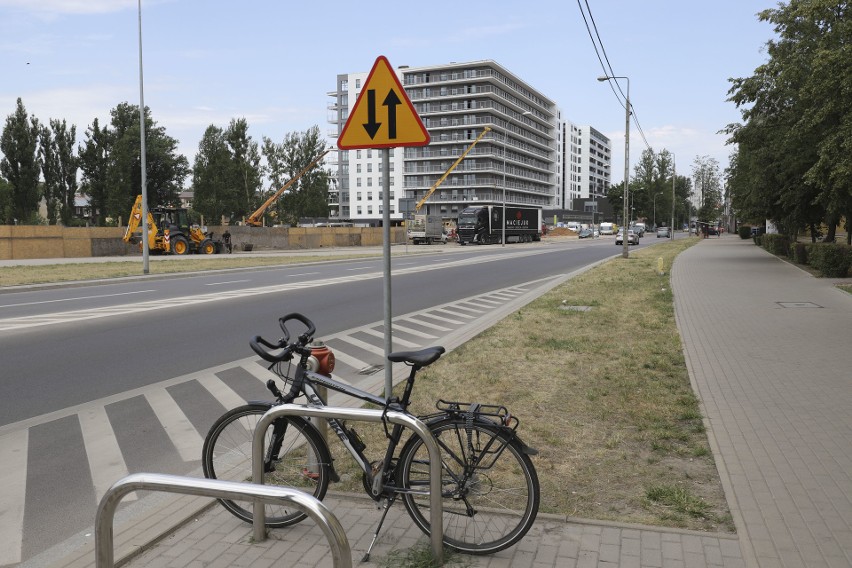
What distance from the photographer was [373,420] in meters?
3.39

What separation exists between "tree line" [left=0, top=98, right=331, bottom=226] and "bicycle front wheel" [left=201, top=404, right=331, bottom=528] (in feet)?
219

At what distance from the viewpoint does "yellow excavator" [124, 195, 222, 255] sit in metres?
35.7

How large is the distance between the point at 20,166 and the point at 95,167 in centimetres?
1012

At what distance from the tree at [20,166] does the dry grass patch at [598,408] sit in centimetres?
6713

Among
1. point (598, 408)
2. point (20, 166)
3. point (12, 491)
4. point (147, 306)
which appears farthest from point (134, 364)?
point (20, 166)

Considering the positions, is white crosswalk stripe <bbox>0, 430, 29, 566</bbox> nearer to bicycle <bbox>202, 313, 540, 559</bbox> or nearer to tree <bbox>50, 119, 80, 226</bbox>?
bicycle <bbox>202, 313, 540, 559</bbox>

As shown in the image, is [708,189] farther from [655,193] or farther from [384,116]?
[384,116]

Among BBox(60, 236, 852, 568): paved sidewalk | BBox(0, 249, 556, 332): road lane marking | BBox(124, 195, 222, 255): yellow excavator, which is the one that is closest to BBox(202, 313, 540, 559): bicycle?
BBox(60, 236, 852, 568): paved sidewalk

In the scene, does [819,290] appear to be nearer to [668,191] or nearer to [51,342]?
[51,342]

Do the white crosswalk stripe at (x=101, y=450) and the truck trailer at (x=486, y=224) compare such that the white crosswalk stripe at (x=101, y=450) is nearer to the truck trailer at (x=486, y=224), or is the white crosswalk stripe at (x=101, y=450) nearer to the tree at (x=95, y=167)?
the truck trailer at (x=486, y=224)

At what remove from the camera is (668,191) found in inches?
5207

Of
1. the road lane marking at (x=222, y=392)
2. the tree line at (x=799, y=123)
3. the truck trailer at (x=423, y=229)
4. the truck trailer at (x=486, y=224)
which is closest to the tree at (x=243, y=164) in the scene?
the truck trailer at (x=423, y=229)

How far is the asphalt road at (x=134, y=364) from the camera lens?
15.4ft

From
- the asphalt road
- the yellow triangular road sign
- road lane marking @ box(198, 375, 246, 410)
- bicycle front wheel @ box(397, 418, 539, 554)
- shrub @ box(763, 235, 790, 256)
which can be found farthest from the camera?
shrub @ box(763, 235, 790, 256)
